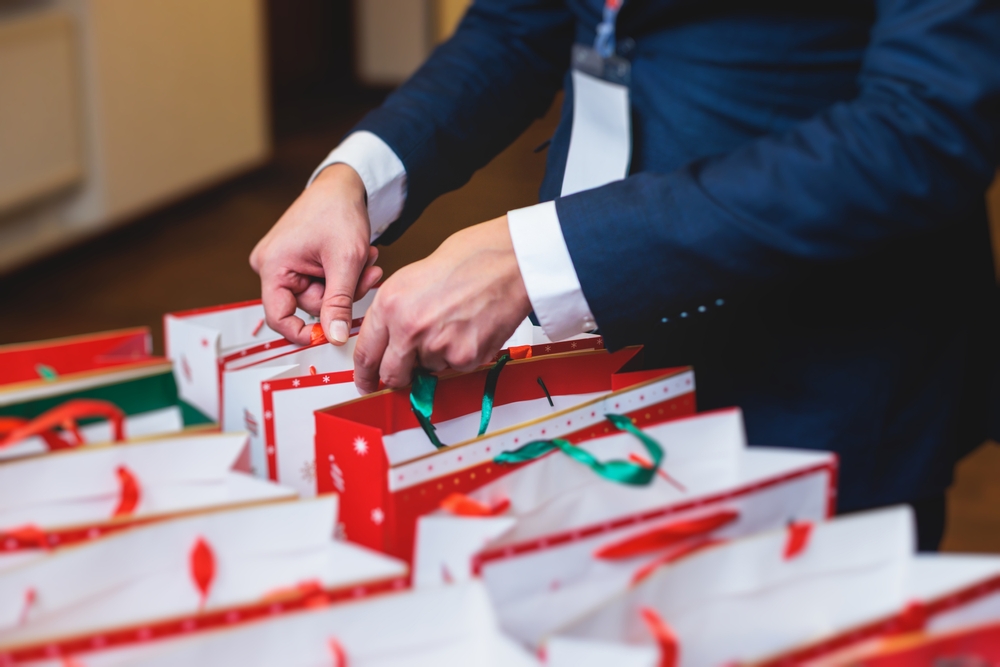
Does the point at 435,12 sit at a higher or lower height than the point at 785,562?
higher

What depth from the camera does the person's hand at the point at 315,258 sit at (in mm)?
727

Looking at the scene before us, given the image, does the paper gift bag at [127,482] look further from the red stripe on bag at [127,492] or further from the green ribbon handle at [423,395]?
the green ribbon handle at [423,395]

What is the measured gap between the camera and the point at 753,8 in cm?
70

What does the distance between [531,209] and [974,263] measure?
15.5 inches

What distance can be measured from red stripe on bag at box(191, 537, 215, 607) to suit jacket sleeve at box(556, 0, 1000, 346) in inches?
10.9

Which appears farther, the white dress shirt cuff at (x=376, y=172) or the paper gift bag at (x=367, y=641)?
the white dress shirt cuff at (x=376, y=172)

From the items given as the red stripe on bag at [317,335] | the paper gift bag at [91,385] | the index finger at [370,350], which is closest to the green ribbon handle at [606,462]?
the index finger at [370,350]

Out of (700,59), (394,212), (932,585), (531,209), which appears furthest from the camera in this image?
(394,212)

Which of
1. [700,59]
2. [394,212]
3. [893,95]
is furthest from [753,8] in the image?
[394,212]

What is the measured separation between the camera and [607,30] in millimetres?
758

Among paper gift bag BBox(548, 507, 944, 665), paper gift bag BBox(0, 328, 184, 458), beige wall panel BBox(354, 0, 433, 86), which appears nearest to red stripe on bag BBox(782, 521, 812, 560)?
paper gift bag BBox(548, 507, 944, 665)

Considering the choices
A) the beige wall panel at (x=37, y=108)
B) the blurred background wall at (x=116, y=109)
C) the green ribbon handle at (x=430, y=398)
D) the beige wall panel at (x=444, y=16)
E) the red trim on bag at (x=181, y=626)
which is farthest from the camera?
the beige wall panel at (x=444, y=16)

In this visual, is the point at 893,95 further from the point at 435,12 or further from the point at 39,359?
the point at 435,12

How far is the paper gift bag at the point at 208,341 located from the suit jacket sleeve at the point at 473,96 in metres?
0.14
